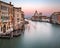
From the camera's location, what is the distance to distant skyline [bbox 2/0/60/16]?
254 inches

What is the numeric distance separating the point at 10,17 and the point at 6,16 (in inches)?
9.9

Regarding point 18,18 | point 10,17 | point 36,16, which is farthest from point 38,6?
point 10,17

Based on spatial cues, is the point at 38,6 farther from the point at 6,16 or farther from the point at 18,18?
the point at 6,16

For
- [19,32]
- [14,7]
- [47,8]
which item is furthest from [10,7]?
[47,8]

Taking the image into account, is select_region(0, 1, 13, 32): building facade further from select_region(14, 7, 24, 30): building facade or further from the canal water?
the canal water

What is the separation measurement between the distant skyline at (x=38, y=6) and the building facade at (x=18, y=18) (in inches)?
7.1

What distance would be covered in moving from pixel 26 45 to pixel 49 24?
2888 mm

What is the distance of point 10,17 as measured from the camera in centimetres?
659

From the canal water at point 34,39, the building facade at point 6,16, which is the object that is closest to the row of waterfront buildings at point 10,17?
the building facade at point 6,16

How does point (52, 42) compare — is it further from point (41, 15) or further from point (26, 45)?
point (41, 15)

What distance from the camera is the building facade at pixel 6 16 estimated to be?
6102mm

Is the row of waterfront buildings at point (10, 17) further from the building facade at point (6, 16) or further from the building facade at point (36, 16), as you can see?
the building facade at point (36, 16)

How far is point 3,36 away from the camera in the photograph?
591 centimetres

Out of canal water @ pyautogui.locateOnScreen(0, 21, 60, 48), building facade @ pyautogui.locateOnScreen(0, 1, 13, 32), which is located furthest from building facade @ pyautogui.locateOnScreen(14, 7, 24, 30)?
canal water @ pyautogui.locateOnScreen(0, 21, 60, 48)
